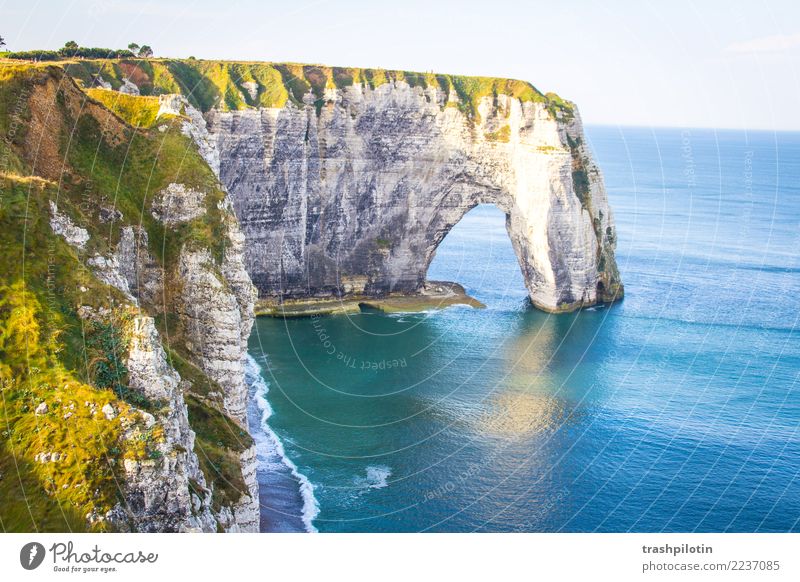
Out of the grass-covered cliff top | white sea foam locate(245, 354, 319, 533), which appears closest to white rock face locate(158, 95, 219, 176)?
white sea foam locate(245, 354, 319, 533)

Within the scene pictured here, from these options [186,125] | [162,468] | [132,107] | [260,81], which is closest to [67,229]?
[162,468]

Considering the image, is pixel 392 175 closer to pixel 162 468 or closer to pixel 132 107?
pixel 132 107

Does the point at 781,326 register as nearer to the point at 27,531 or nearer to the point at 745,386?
the point at 745,386

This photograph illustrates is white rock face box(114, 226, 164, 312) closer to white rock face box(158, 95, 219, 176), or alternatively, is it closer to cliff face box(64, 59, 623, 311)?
white rock face box(158, 95, 219, 176)

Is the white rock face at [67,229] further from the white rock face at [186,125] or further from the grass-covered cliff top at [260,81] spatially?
the grass-covered cliff top at [260,81]

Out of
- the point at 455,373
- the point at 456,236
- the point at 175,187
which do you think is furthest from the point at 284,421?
the point at 456,236
